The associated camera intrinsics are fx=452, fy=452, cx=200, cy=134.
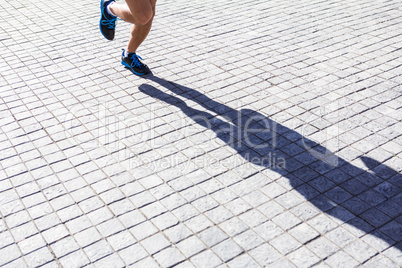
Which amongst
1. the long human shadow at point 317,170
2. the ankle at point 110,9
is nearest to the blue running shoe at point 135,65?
the ankle at point 110,9

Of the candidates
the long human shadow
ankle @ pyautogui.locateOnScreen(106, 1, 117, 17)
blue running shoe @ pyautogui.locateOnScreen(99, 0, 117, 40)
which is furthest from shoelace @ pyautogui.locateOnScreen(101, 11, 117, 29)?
the long human shadow

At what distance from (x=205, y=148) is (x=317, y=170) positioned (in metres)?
0.98

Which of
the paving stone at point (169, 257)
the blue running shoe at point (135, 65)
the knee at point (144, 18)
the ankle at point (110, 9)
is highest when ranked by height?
the knee at point (144, 18)

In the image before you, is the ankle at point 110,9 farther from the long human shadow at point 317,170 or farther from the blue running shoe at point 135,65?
the long human shadow at point 317,170

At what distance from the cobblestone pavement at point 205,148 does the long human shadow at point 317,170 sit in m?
0.01

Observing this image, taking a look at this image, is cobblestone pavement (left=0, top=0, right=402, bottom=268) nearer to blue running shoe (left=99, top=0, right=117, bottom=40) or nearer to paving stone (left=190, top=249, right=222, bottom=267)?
paving stone (left=190, top=249, right=222, bottom=267)

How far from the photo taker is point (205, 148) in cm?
401

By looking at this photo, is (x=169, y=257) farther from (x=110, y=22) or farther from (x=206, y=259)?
(x=110, y=22)

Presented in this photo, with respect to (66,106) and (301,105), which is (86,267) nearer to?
(66,106)

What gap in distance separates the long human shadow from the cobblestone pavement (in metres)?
0.01

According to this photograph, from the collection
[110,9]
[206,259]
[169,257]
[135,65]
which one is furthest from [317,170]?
[110,9]

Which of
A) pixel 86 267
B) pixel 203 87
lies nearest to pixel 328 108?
pixel 203 87

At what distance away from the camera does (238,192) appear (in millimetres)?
3488

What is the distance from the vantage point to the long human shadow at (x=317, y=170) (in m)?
3.24
